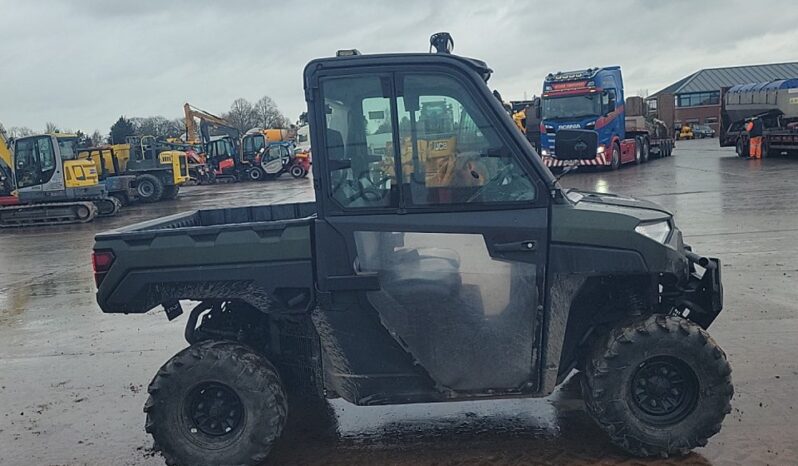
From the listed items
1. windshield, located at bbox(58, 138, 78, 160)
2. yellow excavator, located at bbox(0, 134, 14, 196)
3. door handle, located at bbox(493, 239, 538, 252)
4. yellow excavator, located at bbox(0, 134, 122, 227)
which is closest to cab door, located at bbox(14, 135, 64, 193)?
yellow excavator, located at bbox(0, 134, 122, 227)

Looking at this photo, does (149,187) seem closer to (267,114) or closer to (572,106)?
(572,106)

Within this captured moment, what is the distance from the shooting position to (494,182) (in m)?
3.96

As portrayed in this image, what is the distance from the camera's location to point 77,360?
6770mm

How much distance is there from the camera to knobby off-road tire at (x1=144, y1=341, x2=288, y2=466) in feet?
13.4

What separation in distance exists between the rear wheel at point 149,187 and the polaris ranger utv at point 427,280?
23912mm

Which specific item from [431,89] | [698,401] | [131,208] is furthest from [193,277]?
[131,208]

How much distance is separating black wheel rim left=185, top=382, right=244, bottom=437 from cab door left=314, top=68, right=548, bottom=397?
3.04ft

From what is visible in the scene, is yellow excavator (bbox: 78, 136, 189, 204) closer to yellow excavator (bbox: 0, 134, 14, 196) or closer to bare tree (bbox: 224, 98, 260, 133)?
yellow excavator (bbox: 0, 134, 14, 196)

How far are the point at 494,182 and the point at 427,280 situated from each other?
2.24ft

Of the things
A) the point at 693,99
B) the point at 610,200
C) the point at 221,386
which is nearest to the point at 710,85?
the point at 693,99

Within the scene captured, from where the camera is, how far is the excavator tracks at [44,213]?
21.3 metres

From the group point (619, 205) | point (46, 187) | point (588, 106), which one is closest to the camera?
point (619, 205)

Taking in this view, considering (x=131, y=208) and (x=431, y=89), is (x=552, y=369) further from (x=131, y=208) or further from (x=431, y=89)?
(x=131, y=208)

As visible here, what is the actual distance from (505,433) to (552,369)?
69 cm
